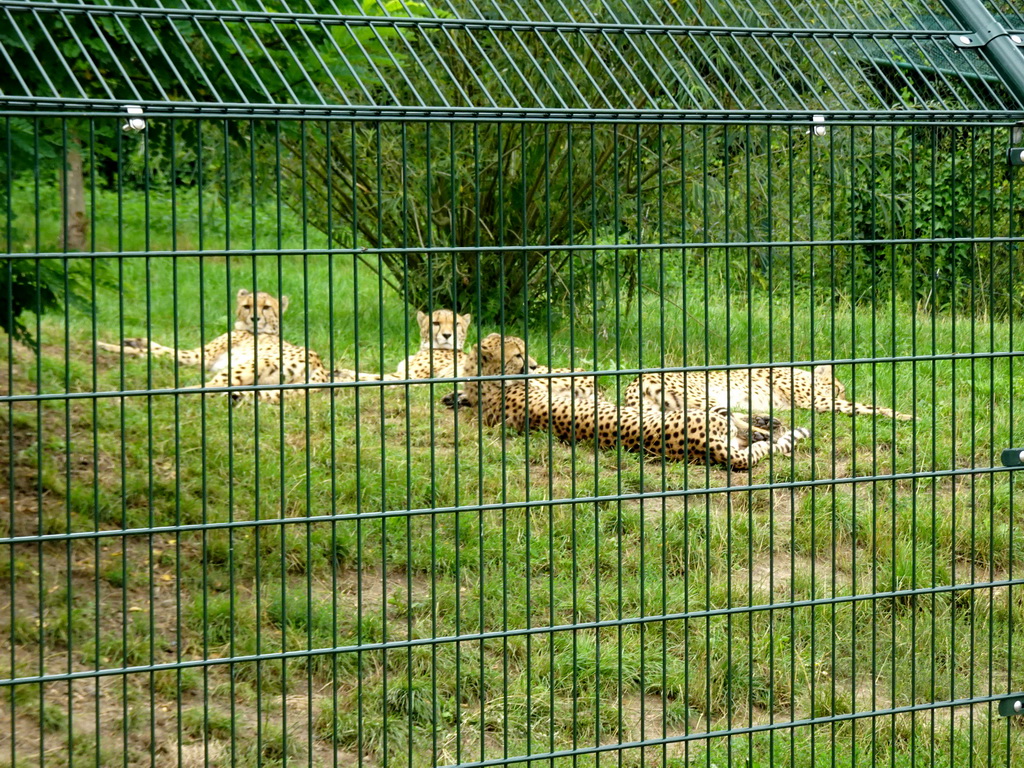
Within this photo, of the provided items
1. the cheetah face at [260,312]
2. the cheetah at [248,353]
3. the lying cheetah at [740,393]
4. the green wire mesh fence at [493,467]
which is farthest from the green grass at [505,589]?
the cheetah face at [260,312]

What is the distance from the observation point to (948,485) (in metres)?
7.04

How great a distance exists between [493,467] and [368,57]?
3.75 meters

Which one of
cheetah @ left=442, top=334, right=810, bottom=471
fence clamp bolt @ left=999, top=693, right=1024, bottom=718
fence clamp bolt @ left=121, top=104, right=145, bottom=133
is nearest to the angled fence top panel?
fence clamp bolt @ left=121, top=104, right=145, bottom=133

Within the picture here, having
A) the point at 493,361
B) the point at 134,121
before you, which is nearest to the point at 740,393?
the point at 493,361

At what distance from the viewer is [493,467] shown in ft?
22.3

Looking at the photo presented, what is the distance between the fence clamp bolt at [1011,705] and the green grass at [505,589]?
0.07m

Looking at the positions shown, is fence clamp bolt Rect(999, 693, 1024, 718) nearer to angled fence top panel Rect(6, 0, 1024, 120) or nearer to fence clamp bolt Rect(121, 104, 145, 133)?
angled fence top panel Rect(6, 0, 1024, 120)

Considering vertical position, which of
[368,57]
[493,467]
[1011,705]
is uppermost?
[368,57]

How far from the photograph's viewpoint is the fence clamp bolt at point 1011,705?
3586 millimetres

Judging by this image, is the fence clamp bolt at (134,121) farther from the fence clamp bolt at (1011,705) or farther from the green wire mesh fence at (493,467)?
the fence clamp bolt at (1011,705)

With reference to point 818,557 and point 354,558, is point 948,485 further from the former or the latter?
point 354,558

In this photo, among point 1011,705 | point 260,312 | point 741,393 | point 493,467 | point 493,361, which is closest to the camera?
point 1011,705

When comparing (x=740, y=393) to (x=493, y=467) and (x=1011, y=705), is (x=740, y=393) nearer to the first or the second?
(x=493, y=467)

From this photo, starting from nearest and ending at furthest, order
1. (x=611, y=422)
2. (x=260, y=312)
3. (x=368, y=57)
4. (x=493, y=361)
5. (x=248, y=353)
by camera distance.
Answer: (x=368, y=57)
(x=611, y=422)
(x=493, y=361)
(x=260, y=312)
(x=248, y=353)
